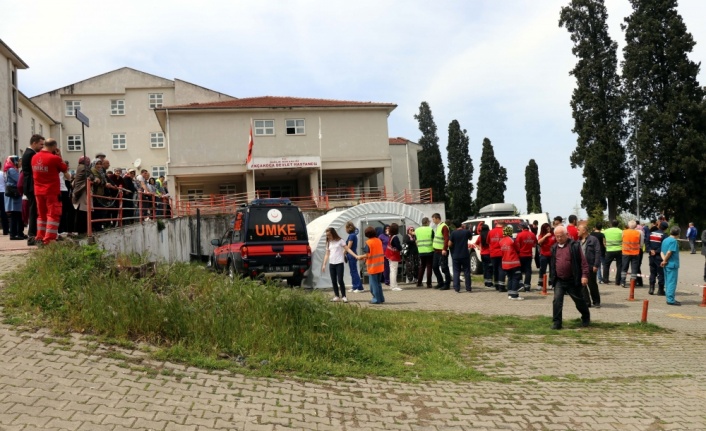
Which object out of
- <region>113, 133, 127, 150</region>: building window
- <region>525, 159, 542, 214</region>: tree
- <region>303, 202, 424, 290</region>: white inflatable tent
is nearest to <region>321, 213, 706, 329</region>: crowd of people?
<region>303, 202, 424, 290</region>: white inflatable tent

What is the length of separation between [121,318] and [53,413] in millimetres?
2363

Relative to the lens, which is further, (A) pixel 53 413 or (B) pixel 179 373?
(B) pixel 179 373

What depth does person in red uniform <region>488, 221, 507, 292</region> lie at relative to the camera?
16.8 m

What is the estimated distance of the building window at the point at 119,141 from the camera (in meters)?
59.9

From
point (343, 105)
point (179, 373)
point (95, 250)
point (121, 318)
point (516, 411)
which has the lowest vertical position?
point (516, 411)

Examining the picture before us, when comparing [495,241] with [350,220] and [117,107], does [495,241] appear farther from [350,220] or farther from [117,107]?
[117,107]

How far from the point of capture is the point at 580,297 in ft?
37.6

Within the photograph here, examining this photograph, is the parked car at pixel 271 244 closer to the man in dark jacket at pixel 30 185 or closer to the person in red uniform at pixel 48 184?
the man in dark jacket at pixel 30 185

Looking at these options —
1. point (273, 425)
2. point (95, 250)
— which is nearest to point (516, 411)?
point (273, 425)

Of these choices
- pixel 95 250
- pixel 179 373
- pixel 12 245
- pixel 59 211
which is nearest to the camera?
pixel 179 373

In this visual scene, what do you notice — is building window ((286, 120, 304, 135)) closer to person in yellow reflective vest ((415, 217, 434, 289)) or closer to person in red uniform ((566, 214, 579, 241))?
person in yellow reflective vest ((415, 217, 434, 289))

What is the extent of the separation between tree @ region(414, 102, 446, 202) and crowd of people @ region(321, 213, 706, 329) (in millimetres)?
50032

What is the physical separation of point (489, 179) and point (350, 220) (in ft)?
169

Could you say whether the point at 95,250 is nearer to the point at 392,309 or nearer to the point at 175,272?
the point at 175,272
